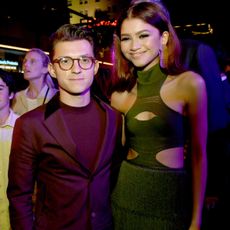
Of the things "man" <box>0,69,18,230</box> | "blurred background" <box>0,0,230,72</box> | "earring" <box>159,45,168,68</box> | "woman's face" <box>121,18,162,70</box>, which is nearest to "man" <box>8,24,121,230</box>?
"woman's face" <box>121,18,162,70</box>

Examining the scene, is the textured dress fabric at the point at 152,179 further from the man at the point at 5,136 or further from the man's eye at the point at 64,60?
the man at the point at 5,136

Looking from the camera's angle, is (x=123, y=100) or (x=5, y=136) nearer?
(x=123, y=100)

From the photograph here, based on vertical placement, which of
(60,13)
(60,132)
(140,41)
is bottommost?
(60,132)

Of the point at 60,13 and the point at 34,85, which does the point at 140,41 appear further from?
the point at 60,13

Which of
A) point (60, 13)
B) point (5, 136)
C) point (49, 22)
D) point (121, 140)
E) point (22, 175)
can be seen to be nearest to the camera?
point (22, 175)

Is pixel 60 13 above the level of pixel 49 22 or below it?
above

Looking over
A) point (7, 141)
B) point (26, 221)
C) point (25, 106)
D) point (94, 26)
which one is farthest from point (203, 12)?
point (26, 221)

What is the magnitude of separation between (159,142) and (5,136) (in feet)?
4.34

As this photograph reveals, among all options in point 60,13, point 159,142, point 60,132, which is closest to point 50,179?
point 60,132

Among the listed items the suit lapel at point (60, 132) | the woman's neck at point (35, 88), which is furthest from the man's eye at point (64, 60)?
the woman's neck at point (35, 88)

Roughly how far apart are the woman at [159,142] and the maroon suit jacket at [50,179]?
263mm

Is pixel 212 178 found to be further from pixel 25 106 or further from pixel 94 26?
pixel 94 26

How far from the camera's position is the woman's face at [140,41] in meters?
1.88

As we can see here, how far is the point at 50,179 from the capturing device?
5.40 feet
